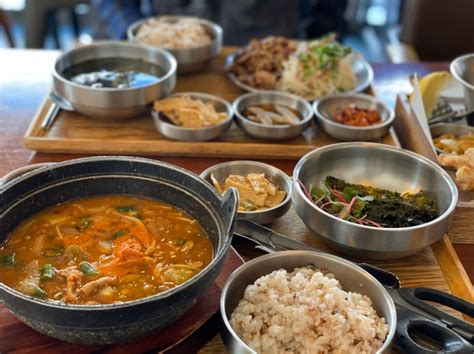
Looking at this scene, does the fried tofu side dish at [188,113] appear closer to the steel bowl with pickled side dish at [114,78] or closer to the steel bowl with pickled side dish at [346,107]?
the steel bowl with pickled side dish at [114,78]

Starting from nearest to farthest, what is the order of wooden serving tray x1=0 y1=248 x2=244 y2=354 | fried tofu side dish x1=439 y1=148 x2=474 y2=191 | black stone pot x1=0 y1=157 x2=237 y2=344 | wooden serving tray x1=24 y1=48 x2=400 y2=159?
1. black stone pot x1=0 y1=157 x2=237 y2=344
2. wooden serving tray x1=0 y1=248 x2=244 y2=354
3. fried tofu side dish x1=439 y1=148 x2=474 y2=191
4. wooden serving tray x1=24 y1=48 x2=400 y2=159

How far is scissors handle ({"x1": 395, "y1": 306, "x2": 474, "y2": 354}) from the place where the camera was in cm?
153

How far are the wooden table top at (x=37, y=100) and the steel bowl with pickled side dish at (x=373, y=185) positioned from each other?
0.53 feet

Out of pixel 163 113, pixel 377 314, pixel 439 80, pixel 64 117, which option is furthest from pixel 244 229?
pixel 439 80

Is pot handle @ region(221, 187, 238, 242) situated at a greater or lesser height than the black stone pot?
greater

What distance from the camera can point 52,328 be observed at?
1421 mm

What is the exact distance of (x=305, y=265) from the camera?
5.87 ft

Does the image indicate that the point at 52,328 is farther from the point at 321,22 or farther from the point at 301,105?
the point at 321,22

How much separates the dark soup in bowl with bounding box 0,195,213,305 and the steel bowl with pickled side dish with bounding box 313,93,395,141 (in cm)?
101

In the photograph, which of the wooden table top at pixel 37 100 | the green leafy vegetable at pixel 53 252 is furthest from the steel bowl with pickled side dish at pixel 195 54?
the green leafy vegetable at pixel 53 252

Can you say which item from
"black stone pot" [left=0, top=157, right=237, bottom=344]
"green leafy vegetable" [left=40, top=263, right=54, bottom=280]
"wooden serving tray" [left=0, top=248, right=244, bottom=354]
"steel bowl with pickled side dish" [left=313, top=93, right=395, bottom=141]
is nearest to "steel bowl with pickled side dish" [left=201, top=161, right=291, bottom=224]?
"black stone pot" [left=0, top=157, right=237, bottom=344]

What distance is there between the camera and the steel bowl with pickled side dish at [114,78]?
102 inches

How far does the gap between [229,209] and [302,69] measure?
1.60m

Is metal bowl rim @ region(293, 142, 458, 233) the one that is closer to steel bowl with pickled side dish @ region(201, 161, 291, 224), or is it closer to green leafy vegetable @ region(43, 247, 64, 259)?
steel bowl with pickled side dish @ region(201, 161, 291, 224)
